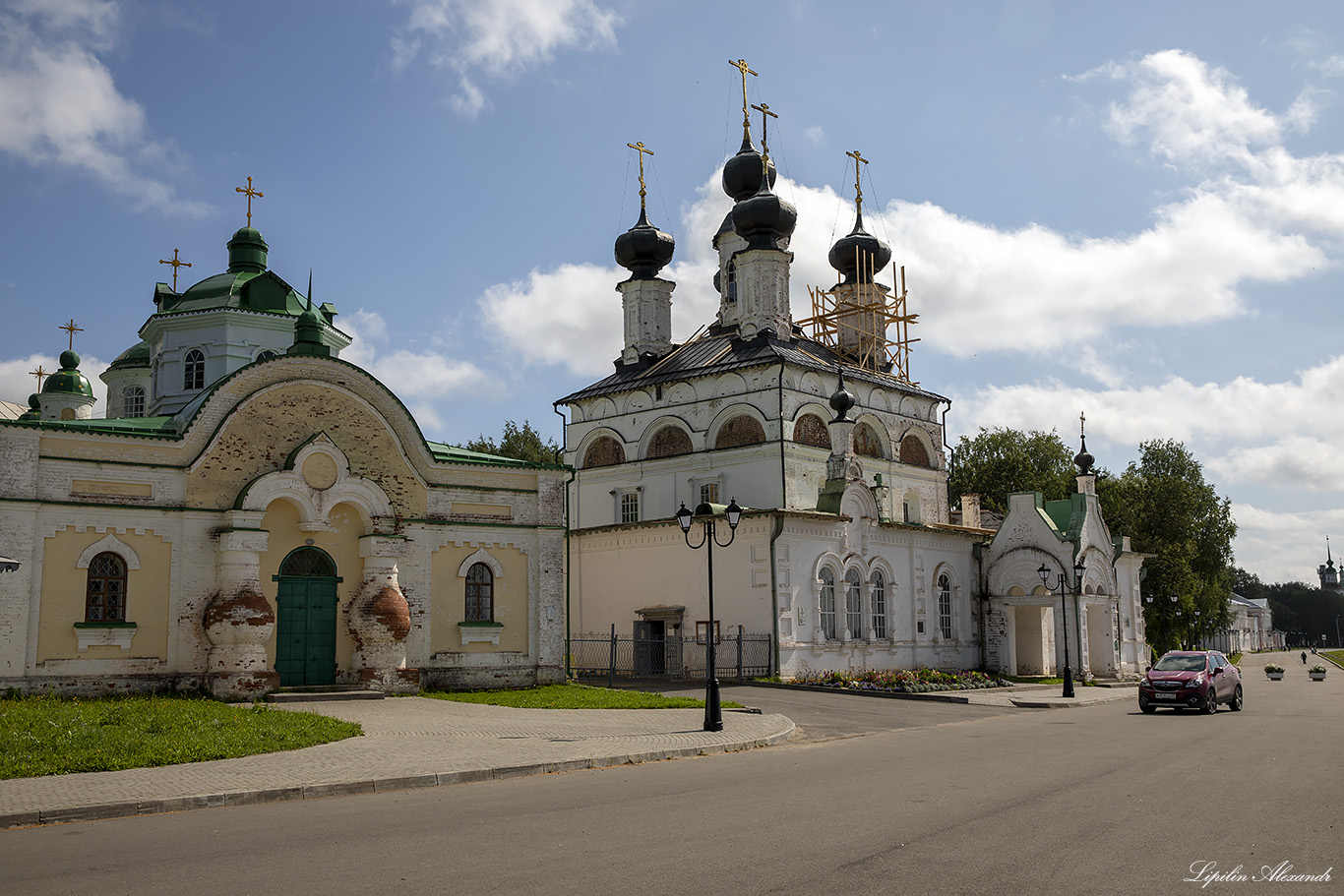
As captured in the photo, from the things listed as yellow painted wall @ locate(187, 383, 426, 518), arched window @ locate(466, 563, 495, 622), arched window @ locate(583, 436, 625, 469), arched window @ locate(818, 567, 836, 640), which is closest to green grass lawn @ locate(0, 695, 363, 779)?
yellow painted wall @ locate(187, 383, 426, 518)

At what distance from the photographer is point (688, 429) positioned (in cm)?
3569

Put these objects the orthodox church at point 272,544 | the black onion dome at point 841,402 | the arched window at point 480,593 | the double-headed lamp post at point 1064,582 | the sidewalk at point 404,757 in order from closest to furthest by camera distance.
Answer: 1. the sidewalk at point 404,757
2. the orthodox church at point 272,544
3. the arched window at point 480,593
4. the double-headed lamp post at point 1064,582
5. the black onion dome at point 841,402

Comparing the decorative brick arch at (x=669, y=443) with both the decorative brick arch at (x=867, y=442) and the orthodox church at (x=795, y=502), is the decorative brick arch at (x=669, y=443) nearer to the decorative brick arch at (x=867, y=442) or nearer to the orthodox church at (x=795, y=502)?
the orthodox church at (x=795, y=502)

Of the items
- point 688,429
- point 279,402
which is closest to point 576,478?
point 688,429

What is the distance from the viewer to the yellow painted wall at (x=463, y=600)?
2384cm

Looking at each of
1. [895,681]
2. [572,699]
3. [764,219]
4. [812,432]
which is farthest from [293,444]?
[764,219]

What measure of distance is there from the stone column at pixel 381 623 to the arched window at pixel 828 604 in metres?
13.0

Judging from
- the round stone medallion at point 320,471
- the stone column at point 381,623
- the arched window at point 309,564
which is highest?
the round stone medallion at point 320,471

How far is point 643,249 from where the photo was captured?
131 ft

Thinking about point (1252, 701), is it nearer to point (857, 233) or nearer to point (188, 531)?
point (857, 233)

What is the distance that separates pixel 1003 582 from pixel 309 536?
77.8 feet

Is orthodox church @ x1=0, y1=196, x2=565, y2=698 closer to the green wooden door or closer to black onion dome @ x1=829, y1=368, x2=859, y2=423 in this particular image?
the green wooden door

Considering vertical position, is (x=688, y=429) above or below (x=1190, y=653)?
above

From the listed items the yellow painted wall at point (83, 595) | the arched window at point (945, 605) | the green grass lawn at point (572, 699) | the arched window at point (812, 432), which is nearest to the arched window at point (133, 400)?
the yellow painted wall at point (83, 595)
